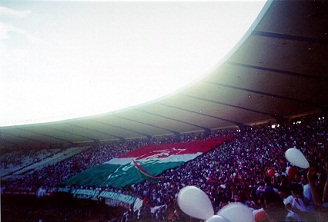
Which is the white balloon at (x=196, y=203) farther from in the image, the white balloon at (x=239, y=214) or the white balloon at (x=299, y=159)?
the white balloon at (x=299, y=159)

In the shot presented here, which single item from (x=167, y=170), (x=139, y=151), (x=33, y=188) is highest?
(x=139, y=151)

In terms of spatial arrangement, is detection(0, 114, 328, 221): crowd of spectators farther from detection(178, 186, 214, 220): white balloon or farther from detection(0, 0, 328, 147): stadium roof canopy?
detection(0, 0, 328, 147): stadium roof canopy

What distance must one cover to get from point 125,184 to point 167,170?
2539 mm

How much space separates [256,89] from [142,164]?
31.4ft

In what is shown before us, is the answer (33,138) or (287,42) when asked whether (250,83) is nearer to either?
(287,42)

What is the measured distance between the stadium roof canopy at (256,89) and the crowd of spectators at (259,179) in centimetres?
143

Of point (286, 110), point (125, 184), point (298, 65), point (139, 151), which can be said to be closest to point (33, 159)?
point (139, 151)

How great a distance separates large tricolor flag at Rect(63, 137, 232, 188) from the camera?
15.4 metres

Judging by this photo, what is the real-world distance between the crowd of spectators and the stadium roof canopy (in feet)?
4.69

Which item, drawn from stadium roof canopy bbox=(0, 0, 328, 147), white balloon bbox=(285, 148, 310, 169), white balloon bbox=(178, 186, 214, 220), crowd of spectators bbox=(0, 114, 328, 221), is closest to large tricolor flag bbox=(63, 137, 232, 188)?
crowd of spectators bbox=(0, 114, 328, 221)

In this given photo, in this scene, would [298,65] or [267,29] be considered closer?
[267,29]

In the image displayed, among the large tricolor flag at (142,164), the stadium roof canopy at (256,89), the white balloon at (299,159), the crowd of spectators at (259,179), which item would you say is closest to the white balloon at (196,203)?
the crowd of spectators at (259,179)

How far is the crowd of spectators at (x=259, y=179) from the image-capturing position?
4125 mm

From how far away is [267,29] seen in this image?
6.38 metres
